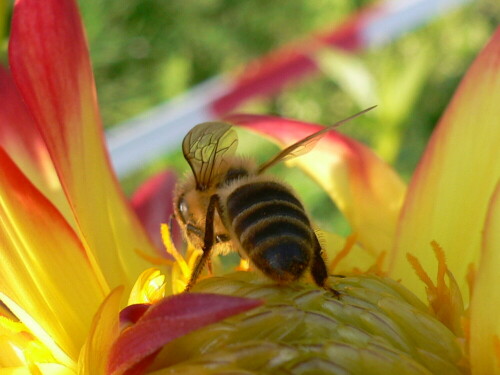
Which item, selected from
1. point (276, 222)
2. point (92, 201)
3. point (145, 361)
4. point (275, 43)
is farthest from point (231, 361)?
point (275, 43)

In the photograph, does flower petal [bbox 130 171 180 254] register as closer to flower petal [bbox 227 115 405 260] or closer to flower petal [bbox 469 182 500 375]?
flower petal [bbox 227 115 405 260]

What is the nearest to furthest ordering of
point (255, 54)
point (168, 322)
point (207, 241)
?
point (168, 322) < point (207, 241) < point (255, 54)

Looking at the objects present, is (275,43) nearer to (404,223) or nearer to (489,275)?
(404,223)

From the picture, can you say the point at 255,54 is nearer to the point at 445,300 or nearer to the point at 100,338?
the point at 445,300

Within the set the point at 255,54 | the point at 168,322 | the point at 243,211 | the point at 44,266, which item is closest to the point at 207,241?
the point at 243,211

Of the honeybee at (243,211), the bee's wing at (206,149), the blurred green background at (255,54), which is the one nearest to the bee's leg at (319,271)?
the honeybee at (243,211)

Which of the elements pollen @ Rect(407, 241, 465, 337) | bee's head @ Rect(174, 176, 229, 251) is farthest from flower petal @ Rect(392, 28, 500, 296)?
bee's head @ Rect(174, 176, 229, 251)
